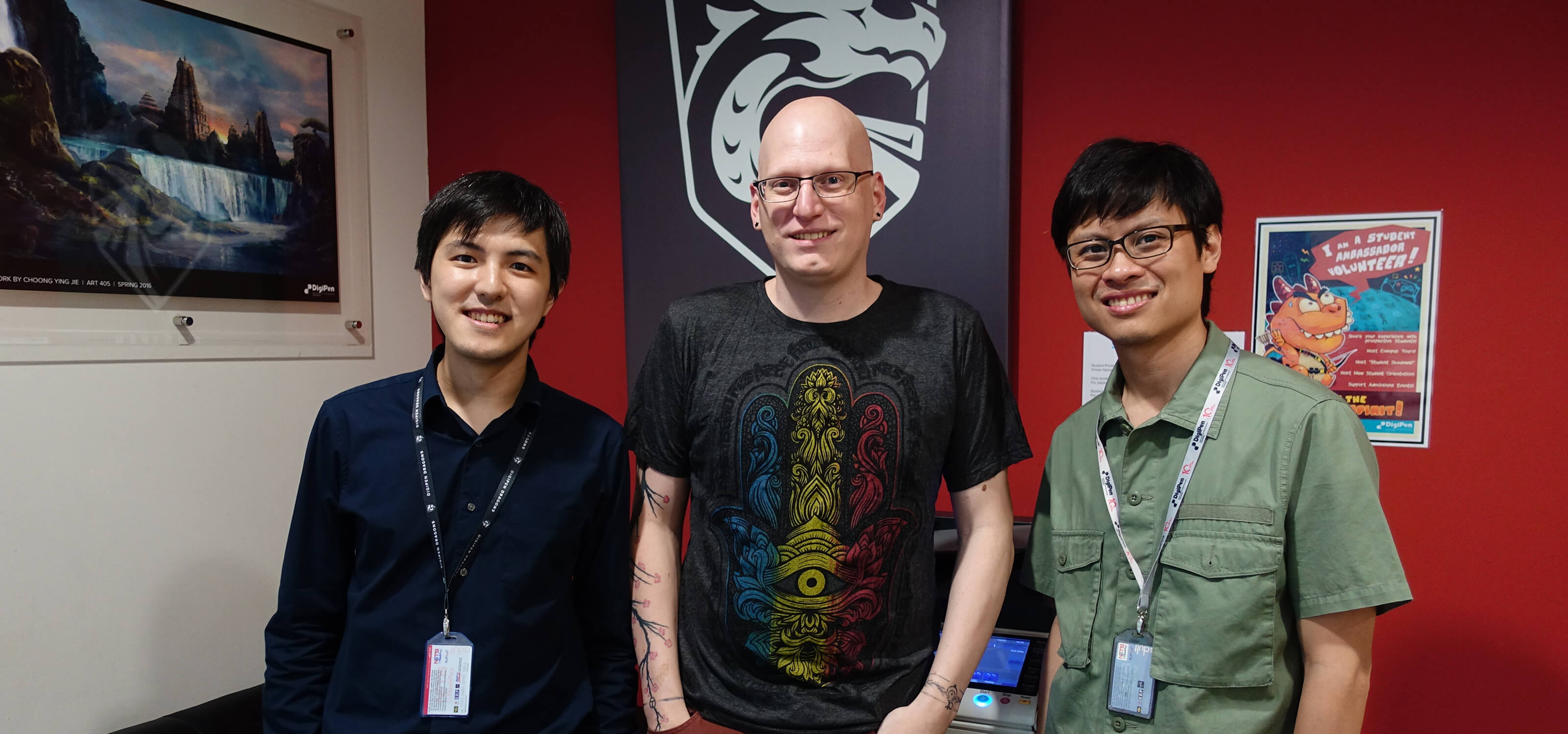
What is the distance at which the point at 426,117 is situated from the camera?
2.98 meters

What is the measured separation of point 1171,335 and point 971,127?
3.39 feet

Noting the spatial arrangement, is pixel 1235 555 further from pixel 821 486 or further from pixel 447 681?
pixel 447 681

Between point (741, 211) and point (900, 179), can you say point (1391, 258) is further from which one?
point (741, 211)

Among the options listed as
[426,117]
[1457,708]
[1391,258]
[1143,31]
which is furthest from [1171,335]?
[426,117]

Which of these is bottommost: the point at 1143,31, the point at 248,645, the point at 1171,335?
the point at 248,645

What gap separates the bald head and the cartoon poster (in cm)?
120

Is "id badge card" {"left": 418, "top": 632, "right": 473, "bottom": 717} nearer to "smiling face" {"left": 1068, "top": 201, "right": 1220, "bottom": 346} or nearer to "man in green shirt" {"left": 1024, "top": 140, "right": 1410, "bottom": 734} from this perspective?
"man in green shirt" {"left": 1024, "top": 140, "right": 1410, "bottom": 734}

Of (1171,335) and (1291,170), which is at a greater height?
(1291,170)

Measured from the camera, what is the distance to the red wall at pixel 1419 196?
5.75 ft

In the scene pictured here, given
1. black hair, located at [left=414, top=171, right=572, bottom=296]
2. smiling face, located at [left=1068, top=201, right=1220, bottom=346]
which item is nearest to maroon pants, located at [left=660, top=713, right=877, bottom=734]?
black hair, located at [left=414, top=171, right=572, bottom=296]

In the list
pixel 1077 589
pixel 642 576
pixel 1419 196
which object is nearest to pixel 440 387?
pixel 642 576

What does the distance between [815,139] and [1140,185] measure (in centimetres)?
51

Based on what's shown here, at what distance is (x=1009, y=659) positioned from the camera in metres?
1.55

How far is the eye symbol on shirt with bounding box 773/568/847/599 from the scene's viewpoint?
51.9 inches
